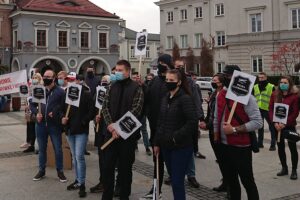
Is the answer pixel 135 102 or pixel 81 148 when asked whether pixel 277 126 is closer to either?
pixel 135 102

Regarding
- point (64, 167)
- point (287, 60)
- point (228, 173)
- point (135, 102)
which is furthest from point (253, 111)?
point (287, 60)

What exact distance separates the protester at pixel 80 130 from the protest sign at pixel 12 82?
26.0 feet

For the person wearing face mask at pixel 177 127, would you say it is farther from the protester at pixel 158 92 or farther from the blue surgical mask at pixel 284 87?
the blue surgical mask at pixel 284 87

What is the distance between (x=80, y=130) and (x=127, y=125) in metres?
1.31

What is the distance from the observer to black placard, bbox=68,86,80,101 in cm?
682

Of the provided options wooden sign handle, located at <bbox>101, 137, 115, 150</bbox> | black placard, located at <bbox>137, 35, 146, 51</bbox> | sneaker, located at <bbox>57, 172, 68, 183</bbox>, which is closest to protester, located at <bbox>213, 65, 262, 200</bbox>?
wooden sign handle, located at <bbox>101, 137, 115, 150</bbox>

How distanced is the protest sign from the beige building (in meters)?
31.7

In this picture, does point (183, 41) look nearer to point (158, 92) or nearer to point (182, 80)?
point (158, 92)

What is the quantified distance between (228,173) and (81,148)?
101 inches

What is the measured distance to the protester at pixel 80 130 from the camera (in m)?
6.65

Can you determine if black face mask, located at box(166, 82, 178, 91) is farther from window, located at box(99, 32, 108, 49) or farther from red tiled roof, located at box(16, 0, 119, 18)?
window, located at box(99, 32, 108, 49)

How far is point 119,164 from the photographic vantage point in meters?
5.82

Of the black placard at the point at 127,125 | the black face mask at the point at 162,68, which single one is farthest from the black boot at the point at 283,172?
the black placard at the point at 127,125

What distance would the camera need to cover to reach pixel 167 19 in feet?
180
